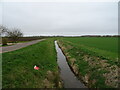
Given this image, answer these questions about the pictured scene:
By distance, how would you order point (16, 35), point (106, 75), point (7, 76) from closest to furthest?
point (7, 76), point (106, 75), point (16, 35)

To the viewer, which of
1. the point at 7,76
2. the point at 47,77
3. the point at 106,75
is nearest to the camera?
the point at 7,76

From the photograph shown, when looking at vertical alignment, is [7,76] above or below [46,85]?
above

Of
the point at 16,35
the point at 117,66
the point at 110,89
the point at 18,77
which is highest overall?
the point at 16,35

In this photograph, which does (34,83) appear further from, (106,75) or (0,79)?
(106,75)

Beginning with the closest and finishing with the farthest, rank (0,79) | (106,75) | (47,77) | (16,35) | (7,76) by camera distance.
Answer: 1. (0,79)
2. (7,76)
3. (106,75)
4. (47,77)
5. (16,35)

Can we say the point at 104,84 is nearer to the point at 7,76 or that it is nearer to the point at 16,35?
the point at 7,76

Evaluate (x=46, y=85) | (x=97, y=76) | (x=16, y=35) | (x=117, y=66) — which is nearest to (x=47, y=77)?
(x=46, y=85)

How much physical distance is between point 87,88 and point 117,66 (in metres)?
3.82

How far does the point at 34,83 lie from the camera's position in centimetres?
586

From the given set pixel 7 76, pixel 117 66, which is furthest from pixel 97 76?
pixel 7 76

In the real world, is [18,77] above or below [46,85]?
above

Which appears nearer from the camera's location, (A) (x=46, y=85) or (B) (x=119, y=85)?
(B) (x=119, y=85)

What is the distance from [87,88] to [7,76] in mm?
7147

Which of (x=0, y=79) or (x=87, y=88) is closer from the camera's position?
(x=0, y=79)
